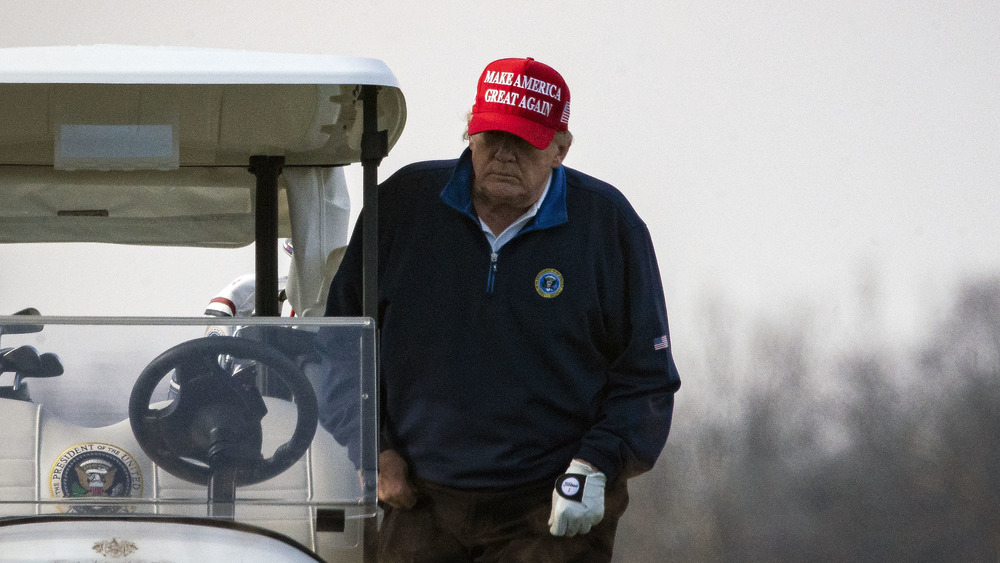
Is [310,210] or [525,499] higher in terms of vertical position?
[310,210]

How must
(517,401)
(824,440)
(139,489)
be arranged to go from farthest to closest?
1. (824,440)
2. (517,401)
3. (139,489)

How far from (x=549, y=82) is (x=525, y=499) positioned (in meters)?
0.87

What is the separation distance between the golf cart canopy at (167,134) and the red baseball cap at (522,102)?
18 cm

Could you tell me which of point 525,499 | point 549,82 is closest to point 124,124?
point 549,82

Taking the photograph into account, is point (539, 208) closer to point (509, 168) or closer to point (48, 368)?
point (509, 168)

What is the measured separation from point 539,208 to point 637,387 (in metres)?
0.42

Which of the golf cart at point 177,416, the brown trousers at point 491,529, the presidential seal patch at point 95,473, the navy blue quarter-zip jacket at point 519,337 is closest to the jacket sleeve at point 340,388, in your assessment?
the golf cart at point 177,416

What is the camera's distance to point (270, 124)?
2484 millimetres

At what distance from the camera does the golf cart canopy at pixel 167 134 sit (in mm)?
1760

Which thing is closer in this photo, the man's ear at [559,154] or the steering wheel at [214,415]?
the steering wheel at [214,415]

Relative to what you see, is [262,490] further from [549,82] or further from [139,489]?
[549,82]

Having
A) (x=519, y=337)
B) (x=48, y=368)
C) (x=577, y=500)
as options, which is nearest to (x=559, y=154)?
(x=519, y=337)

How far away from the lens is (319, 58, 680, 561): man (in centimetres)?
220

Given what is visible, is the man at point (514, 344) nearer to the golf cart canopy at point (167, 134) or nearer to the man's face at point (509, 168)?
the man's face at point (509, 168)
